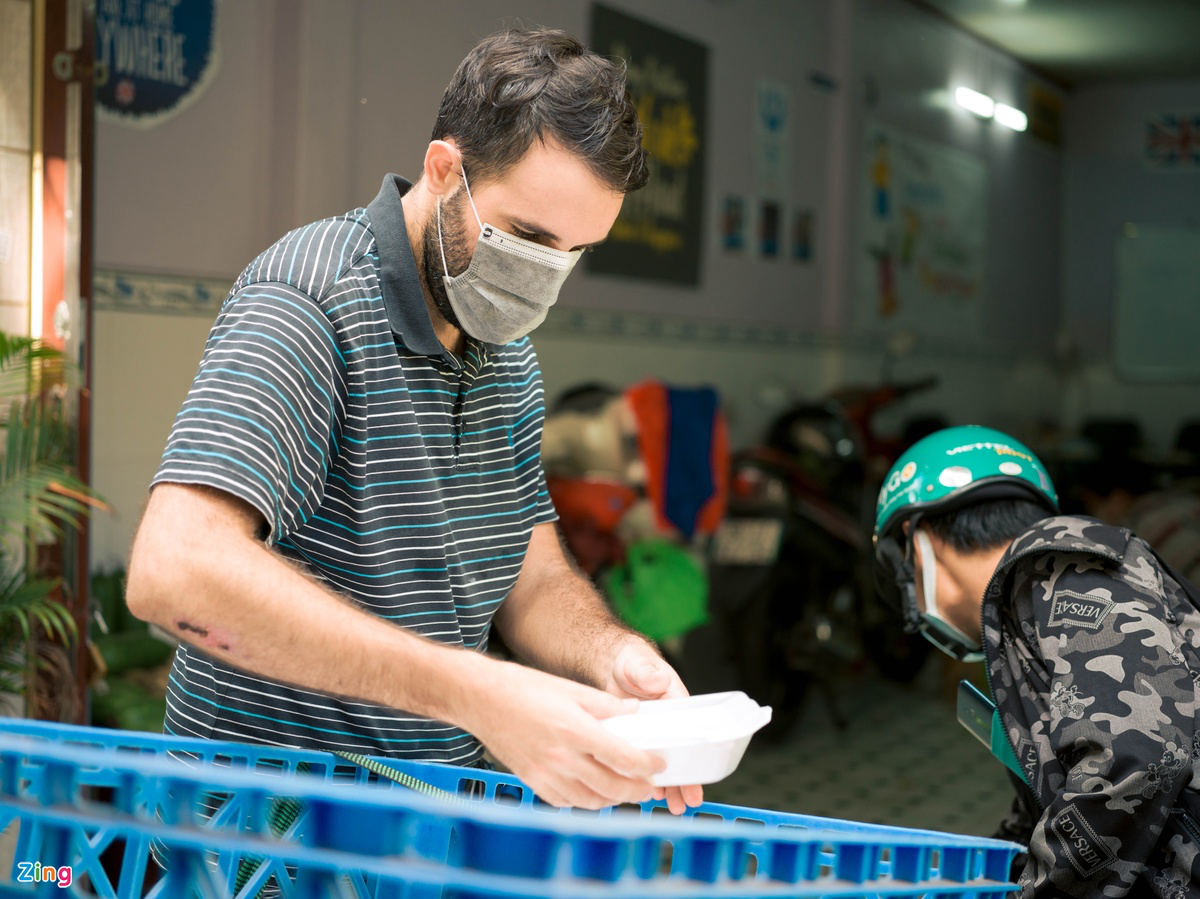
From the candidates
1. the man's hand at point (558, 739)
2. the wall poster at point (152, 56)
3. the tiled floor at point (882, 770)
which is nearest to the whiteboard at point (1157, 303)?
the tiled floor at point (882, 770)

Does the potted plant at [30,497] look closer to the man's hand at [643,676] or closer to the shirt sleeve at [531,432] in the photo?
the shirt sleeve at [531,432]

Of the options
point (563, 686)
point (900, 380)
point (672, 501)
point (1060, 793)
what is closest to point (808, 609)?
point (672, 501)

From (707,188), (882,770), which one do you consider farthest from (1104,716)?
(707,188)

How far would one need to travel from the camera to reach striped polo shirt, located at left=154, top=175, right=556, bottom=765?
42.5 inches

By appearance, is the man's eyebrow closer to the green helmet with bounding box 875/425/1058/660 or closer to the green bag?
the green helmet with bounding box 875/425/1058/660

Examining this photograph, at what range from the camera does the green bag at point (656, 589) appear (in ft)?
13.3

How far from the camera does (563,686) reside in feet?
3.04

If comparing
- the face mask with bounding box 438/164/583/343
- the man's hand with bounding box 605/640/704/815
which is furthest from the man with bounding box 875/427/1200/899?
the face mask with bounding box 438/164/583/343

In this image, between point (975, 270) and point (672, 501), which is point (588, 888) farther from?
point (975, 270)

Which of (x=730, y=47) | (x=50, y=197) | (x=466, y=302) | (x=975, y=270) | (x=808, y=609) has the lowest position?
(x=808, y=609)

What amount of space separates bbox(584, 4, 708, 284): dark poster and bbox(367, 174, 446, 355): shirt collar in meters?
3.46

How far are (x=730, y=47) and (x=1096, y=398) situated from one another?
5.83 meters

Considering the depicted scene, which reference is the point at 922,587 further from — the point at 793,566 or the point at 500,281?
the point at 793,566

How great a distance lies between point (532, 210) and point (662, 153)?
4046mm
